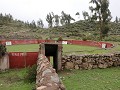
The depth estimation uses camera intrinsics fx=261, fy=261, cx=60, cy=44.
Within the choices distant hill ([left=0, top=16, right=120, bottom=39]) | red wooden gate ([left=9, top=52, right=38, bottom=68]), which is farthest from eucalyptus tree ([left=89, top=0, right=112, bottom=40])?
red wooden gate ([left=9, top=52, right=38, bottom=68])

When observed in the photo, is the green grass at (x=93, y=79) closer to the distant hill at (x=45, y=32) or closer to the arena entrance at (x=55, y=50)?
the arena entrance at (x=55, y=50)

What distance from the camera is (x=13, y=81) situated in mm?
16594

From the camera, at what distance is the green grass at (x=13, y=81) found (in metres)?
13.9

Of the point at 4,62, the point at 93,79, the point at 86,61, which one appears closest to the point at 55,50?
the point at 86,61

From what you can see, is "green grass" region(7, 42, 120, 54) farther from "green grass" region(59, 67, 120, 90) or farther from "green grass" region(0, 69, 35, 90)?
"green grass" region(0, 69, 35, 90)

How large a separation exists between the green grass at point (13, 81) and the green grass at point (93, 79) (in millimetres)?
2117

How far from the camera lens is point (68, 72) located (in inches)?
674

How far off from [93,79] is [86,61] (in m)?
3.42

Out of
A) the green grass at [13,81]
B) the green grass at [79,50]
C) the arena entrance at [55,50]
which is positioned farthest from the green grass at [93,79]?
the green grass at [79,50]

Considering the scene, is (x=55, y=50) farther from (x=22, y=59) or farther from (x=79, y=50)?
(x=79, y=50)

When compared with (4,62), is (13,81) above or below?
below

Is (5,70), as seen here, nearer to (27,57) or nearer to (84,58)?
(27,57)

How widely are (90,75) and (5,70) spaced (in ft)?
25.5

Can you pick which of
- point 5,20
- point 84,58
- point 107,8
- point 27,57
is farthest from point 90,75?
point 5,20
